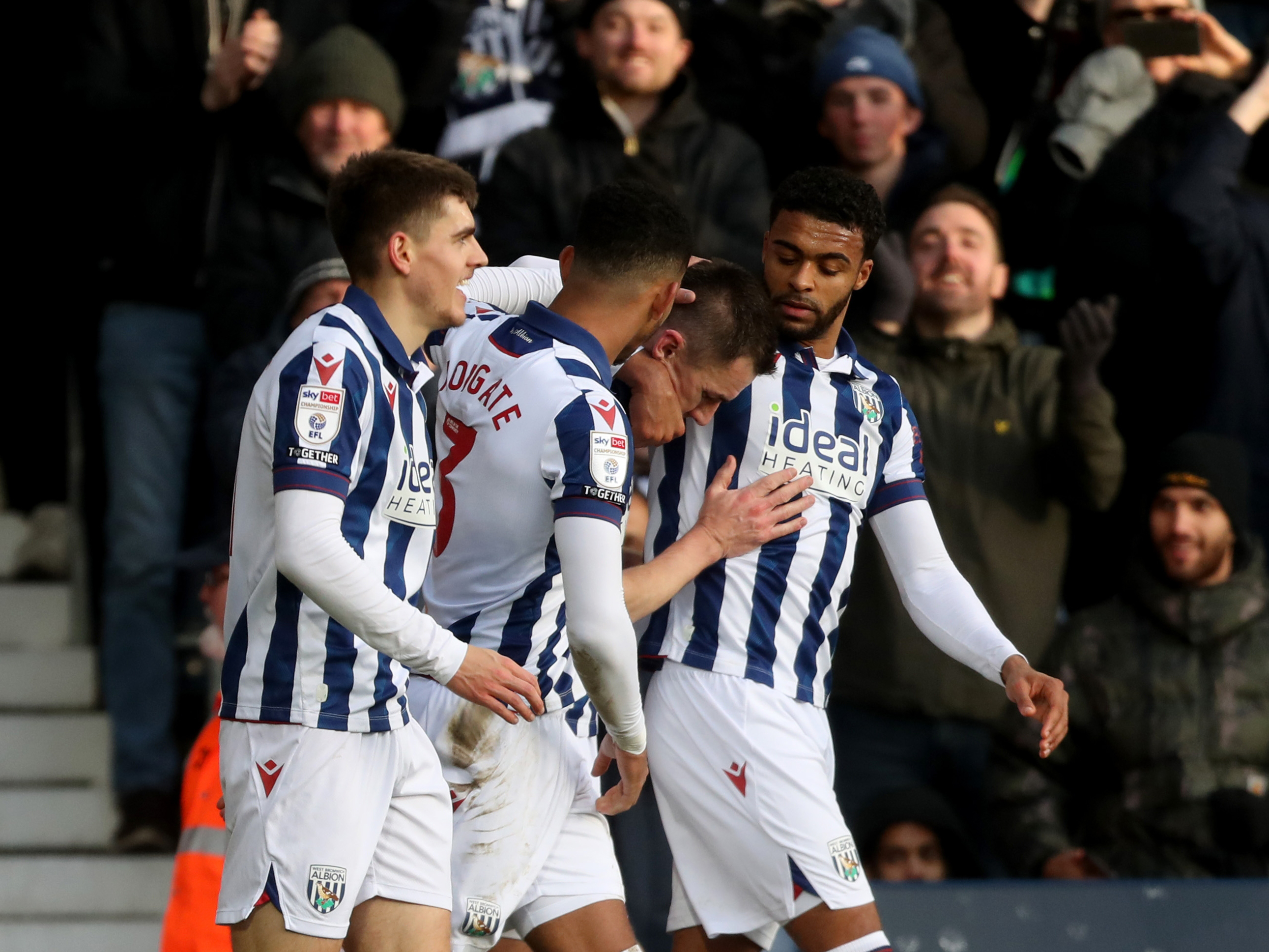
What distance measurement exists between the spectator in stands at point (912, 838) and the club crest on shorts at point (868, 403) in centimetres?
187

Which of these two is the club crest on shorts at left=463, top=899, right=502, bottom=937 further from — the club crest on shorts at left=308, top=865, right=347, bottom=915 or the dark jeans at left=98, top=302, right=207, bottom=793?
the dark jeans at left=98, top=302, right=207, bottom=793

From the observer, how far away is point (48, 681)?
23.2ft

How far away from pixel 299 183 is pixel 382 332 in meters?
3.14

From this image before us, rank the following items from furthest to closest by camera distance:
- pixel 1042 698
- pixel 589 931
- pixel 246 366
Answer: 1. pixel 246 366
2. pixel 1042 698
3. pixel 589 931

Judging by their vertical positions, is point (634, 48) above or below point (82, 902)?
above

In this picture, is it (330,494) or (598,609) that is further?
(598,609)

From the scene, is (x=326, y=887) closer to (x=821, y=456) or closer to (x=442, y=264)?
(x=442, y=264)

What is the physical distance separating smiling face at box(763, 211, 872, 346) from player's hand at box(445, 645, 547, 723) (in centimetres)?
130

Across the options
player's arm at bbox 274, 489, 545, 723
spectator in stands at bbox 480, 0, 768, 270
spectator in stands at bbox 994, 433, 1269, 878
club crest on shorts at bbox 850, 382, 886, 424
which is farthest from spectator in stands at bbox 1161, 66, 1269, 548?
player's arm at bbox 274, 489, 545, 723

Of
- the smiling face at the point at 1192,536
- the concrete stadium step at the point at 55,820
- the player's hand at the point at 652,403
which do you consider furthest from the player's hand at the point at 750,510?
the concrete stadium step at the point at 55,820

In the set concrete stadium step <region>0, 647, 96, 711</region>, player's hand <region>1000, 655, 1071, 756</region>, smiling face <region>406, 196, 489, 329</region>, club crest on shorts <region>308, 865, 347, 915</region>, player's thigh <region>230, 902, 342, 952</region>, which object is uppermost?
smiling face <region>406, 196, 489, 329</region>

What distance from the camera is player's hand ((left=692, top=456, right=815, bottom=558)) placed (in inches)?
162

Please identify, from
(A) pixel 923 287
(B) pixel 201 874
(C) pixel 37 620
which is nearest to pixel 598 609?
(B) pixel 201 874

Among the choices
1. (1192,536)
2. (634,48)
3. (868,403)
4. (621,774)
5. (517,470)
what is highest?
(634,48)
